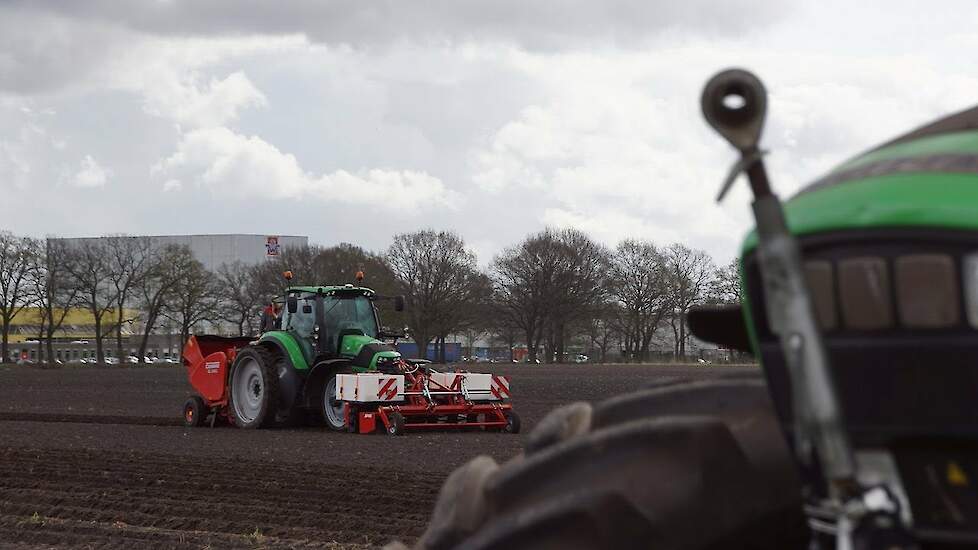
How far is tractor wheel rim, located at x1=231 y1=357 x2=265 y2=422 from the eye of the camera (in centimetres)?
1744

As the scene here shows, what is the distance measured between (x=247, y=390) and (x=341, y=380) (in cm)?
231

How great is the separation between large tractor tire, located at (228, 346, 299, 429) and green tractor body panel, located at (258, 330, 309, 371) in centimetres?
14

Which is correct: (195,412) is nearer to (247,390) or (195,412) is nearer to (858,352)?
(247,390)

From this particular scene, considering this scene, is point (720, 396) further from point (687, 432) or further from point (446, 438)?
point (446, 438)

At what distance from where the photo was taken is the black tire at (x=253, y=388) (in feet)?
54.7

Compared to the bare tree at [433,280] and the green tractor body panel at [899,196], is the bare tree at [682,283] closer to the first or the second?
the bare tree at [433,280]

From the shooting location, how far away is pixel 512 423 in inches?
642

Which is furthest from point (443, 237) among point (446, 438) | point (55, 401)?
point (446, 438)

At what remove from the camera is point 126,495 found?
9414 mm

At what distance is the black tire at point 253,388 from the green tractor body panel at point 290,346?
24 cm

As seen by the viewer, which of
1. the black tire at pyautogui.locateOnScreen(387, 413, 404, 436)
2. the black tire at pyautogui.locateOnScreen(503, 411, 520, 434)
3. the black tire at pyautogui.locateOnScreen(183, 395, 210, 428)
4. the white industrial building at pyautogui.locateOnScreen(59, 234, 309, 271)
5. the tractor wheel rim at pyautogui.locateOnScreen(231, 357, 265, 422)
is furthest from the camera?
the white industrial building at pyautogui.locateOnScreen(59, 234, 309, 271)

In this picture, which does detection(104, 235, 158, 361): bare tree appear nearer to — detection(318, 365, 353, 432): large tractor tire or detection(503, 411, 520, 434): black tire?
detection(318, 365, 353, 432): large tractor tire

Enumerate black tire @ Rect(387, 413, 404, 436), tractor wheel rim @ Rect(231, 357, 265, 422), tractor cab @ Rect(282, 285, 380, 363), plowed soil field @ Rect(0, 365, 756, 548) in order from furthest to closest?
1. tractor wheel rim @ Rect(231, 357, 265, 422)
2. tractor cab @ Rect(282, 285, 380, 363)
3. black tire @ Rect(387, 413, 404, 436)
4. plowed soil field @ Rect(0, 365, 756, 548)

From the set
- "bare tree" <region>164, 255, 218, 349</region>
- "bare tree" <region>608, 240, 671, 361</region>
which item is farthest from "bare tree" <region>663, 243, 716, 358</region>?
"bare tree" <region>164, 255, 218, 349</region>
